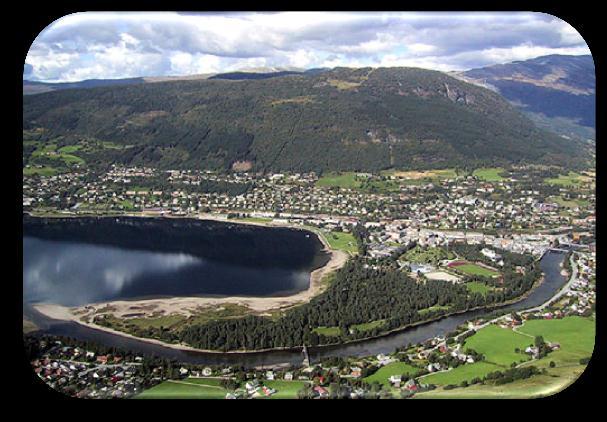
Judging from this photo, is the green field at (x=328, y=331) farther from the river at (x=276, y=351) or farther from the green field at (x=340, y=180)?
the green field at (x=340, y=180)

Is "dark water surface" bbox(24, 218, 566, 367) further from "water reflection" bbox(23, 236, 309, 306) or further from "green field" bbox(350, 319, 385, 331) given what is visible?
"water reflection" bbox(23, 236, 309, 306)

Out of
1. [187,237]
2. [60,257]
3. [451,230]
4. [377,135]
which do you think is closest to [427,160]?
[377,135]

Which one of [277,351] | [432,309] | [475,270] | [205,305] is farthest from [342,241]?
[277,351]

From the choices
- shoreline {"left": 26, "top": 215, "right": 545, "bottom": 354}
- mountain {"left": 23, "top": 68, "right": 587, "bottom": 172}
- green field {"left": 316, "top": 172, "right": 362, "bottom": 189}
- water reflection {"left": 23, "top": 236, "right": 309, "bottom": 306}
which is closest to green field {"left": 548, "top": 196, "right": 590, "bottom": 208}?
shoreline {"left": 26, "top": 215, "right": 545, "bottom": 354}

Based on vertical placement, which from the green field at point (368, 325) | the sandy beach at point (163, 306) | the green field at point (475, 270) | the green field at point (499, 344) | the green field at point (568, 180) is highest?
the green field at point (568, 180)

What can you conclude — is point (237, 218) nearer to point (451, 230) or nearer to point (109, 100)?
point (451, 230)

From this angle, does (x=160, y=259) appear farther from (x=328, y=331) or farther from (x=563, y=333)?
(x=563, y=333)

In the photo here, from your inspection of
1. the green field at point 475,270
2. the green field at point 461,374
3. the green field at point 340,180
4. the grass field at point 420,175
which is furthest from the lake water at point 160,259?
the grass field at point 420,175
